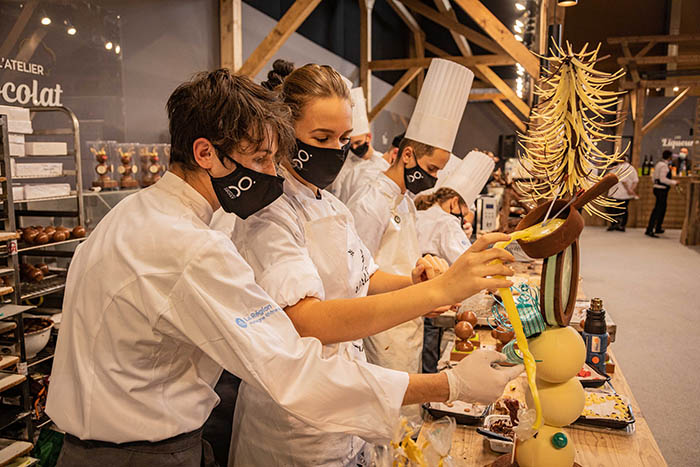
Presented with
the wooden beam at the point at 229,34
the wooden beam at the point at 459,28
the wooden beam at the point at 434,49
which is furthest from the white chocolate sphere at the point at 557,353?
the wooden beam at the point at 434,49

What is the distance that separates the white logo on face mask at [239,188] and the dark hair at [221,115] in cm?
6

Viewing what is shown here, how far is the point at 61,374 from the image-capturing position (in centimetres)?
102

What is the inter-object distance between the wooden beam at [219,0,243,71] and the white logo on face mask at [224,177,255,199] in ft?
14.6

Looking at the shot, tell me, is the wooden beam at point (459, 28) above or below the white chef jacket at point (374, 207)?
above

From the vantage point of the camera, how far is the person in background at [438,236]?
3.05 m

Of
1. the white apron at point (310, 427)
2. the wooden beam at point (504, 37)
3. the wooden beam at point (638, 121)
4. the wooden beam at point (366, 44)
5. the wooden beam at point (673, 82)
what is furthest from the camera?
the wooden beam at point (638, 121)

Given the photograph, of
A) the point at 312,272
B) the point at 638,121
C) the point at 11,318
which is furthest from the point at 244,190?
the point at 638,121

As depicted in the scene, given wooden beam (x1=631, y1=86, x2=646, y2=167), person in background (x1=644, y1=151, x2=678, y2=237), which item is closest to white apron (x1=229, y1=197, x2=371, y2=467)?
person in background (x1=644, y1=151, x2=678, y2=237)

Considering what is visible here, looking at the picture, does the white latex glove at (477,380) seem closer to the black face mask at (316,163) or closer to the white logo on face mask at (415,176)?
the black face mask at (316,163)

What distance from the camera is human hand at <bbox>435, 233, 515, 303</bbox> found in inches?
41.4

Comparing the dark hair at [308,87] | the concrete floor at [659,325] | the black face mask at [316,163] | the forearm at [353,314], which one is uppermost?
the dark hair at [308,87]

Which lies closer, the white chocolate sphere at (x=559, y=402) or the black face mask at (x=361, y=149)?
the white chocolate sphere at (x=559, y=402)

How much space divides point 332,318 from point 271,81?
0.74 m

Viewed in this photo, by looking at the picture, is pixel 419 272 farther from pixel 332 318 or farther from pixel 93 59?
pixel 93 59
